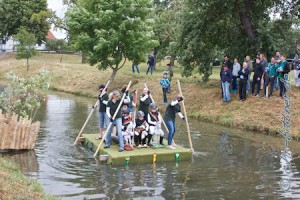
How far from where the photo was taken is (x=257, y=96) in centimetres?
2509

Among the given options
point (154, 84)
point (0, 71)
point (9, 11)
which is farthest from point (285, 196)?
point (9, 11)

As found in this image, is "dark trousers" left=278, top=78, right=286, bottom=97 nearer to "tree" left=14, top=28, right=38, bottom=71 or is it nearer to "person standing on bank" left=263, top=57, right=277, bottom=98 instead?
"person standing on bank" left=263, top=57, right=277, bottom=98

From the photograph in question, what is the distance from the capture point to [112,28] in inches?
1292

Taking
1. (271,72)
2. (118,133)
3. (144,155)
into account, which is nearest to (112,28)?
(271,72)

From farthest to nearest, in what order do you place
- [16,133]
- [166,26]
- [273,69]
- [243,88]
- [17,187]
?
[166,26], [243,88], [273,69], [16,133], [17,187]

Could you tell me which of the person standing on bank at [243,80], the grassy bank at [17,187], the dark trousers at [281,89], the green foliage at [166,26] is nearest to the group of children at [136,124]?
the grassy bank at [17,187]

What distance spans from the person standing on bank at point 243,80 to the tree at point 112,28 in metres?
10.2

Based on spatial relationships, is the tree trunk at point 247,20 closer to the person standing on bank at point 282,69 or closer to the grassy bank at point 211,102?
the grassy bank at point 211,102

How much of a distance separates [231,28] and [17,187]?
22.1m

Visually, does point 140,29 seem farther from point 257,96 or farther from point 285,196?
point 285,196

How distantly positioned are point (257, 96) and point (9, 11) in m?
59.1

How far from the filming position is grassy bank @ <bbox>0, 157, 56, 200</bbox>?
9258 mm

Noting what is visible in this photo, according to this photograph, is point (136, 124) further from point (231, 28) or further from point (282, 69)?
point (231, 28)

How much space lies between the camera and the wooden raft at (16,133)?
15.6 meters
